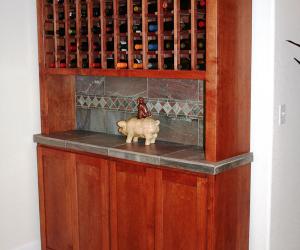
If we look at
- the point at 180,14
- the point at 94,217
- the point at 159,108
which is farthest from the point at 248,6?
the point at 94,217

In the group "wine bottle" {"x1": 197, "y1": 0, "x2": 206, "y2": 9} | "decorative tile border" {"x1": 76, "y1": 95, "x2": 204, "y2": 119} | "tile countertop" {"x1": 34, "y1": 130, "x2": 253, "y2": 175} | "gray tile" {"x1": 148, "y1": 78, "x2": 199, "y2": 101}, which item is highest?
"wine bottle" {"x1": 197, "y1": 0, "x2": 206, "y2": 9}

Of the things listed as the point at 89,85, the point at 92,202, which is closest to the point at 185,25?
the point at 89,85

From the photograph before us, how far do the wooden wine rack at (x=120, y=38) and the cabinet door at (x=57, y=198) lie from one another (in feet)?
1.85

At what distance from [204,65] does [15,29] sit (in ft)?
4.35

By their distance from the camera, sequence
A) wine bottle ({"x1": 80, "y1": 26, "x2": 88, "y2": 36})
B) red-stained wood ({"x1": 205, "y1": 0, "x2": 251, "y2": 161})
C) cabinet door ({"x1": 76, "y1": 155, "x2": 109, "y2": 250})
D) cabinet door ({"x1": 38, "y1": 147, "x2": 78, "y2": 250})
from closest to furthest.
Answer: red-stained wood ({"x1": 205, "y1": 0, "x2": 251, "y2": 161})
cabinet door ({"x1": 76, "y1": 155, "x2": 109, "y2": 250})
wine bottle ({"x1": 80, "y1": 26, "x2": 88, "y2": 36})
cabinet door ({"x1": 38, "y1": 147, "x2": 78, "y2": 250})

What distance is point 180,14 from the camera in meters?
2.24

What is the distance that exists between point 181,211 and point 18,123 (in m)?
1.30

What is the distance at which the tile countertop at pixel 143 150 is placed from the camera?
7.08 feet

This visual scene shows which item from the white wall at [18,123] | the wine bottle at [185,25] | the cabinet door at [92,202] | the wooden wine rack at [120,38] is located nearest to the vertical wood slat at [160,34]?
the wooden wine rack at [120,38]

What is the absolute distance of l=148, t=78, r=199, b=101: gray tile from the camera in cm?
257

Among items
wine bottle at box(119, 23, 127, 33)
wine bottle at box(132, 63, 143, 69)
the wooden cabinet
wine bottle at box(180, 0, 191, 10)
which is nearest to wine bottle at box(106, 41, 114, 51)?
wine bottle at box(119, 23, 127, 33)

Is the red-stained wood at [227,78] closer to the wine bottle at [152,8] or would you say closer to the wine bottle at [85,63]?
the wine bottle at [152,8]

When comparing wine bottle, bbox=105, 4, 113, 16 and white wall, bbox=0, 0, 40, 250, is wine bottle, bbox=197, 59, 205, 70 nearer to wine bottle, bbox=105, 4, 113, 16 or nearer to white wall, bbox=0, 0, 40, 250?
wine bottle, bbox=105, 4, 113, 16

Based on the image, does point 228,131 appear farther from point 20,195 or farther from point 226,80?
point 20,195
